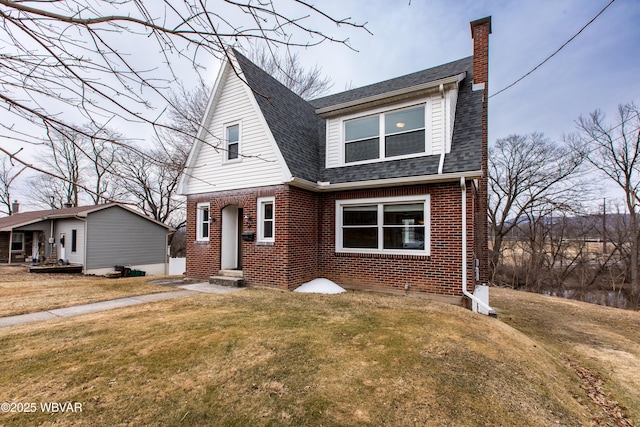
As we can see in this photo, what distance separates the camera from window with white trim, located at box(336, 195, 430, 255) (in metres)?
7.51

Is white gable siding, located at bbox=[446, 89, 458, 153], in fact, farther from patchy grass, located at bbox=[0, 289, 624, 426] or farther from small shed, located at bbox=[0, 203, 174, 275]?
small shed, located at bbox=[0, 203, 174, 275]

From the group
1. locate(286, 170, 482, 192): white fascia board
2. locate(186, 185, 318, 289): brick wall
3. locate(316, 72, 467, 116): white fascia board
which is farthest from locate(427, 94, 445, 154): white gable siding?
locate(186, 185, 318, 289): brick wall

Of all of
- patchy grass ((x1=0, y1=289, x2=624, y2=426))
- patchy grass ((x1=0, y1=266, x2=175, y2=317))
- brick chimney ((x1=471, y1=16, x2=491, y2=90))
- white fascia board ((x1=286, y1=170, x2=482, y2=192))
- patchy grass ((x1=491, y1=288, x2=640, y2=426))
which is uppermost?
brick chimney ((x1=471, y1=16, x2=491, y2=90))

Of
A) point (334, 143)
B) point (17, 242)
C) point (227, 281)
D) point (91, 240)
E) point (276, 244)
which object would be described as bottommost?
point (227, 281)

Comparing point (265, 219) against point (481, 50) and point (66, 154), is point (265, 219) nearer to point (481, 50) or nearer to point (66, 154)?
point (66, 154)

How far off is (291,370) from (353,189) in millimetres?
5902

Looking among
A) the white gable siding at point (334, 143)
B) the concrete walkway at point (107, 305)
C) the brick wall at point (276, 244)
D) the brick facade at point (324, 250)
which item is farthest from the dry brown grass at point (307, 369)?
the white gable siding at point (334, 143)

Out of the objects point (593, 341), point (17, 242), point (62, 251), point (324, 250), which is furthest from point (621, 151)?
point (17, 242)

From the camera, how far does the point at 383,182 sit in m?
7.62

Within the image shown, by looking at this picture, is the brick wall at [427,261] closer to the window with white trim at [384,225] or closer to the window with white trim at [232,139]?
the window with white trim at [384,225]

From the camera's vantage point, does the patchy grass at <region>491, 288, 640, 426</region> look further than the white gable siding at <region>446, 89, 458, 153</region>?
No

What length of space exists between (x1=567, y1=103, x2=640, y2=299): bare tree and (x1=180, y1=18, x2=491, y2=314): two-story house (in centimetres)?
1437

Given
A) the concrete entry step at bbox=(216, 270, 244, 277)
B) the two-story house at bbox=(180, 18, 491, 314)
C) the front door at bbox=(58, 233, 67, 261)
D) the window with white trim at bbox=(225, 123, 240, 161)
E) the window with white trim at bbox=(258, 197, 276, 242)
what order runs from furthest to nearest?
the front door at bbox=(58, 233, 67, 261), the window with white trim at bbox=(225, 123, 240, 161), the concrete entry step at bbox=(216, 270, 244, 277), the window with white trim at bbox=(258, 197, 276, 242), the two-story house at bbox=(180, 18, 491, 314)

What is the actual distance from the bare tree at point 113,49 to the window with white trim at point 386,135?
594 centimetres
